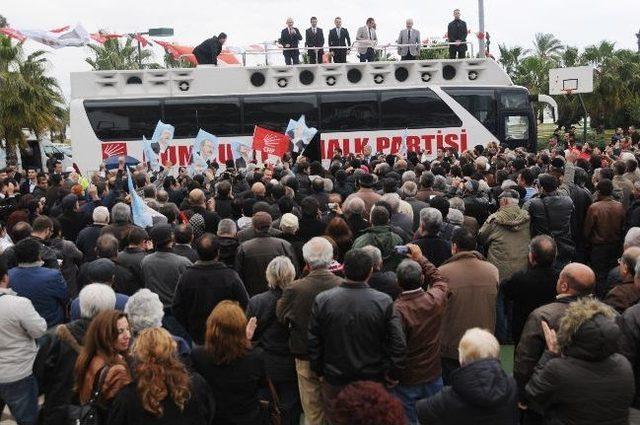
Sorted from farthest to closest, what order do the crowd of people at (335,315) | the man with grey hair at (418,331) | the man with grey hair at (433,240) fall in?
the man with grey hair at (433,240) → the man with grey hair at (418,331) → the crowd of people at (335,315)

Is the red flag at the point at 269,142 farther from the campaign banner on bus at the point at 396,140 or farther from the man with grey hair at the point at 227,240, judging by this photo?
the man with grey hair at the point at 227,240

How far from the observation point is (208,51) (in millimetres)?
24047

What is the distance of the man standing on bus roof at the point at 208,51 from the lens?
939 inches

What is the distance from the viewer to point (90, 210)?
445 inches

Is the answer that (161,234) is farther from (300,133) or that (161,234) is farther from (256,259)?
(300,133)

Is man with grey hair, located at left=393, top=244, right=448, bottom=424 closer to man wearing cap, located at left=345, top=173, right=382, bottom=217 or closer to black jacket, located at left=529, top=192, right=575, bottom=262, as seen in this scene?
black jacket, located at left=529, top=192, right=575, bottom=262

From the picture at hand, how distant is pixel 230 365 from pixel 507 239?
13.7 ft

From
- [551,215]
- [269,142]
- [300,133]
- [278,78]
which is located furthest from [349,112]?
[551,215]

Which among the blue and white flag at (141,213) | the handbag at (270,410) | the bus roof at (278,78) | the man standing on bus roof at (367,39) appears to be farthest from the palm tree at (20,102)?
the handbag at (270,410)

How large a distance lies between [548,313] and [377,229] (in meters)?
2.37

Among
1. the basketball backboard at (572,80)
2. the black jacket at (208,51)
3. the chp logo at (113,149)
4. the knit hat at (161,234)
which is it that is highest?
the black jacket at (208,51)

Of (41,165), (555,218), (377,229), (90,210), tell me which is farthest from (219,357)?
(41,165)

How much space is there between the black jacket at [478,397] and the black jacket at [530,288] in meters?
2.55

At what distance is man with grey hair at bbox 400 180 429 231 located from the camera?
9.93 meters
